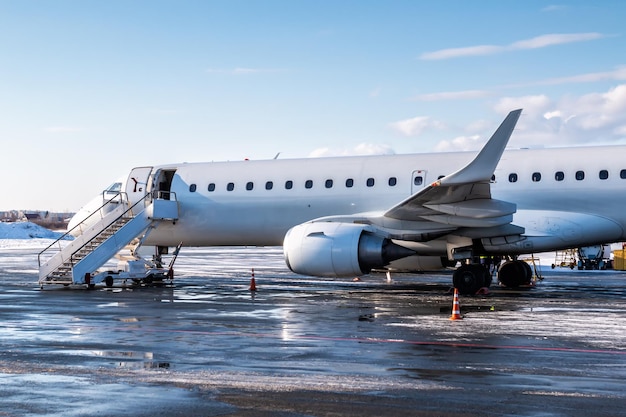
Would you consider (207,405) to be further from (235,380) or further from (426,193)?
(426,193)

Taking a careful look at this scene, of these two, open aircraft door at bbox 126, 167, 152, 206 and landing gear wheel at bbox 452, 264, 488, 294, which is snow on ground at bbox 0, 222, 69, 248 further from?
landing gear wheel at bbox 452, 264, 488, 294

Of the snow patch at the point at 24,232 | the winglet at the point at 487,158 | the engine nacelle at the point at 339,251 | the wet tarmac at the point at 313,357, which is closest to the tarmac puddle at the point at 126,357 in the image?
the wet tarmac at the point at 313,357

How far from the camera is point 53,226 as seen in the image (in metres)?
142

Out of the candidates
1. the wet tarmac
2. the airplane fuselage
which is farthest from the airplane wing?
the wet tarmac

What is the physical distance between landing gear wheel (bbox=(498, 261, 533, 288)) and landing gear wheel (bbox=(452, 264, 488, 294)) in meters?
4.21

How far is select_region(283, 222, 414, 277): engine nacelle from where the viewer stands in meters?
21.1

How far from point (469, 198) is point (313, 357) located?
11.4 meters

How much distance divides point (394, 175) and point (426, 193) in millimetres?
3439

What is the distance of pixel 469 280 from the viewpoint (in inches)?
852

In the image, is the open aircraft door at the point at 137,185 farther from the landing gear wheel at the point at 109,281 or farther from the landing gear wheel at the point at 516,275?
the landing gear wheel at the point at 516,275

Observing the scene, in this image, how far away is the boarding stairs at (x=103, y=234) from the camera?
25219 mm

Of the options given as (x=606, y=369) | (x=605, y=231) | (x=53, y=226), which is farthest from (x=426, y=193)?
(x=53, y=226)

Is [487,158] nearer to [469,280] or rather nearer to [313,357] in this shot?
[469,280]

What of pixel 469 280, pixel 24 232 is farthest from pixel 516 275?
pixel 24 232
